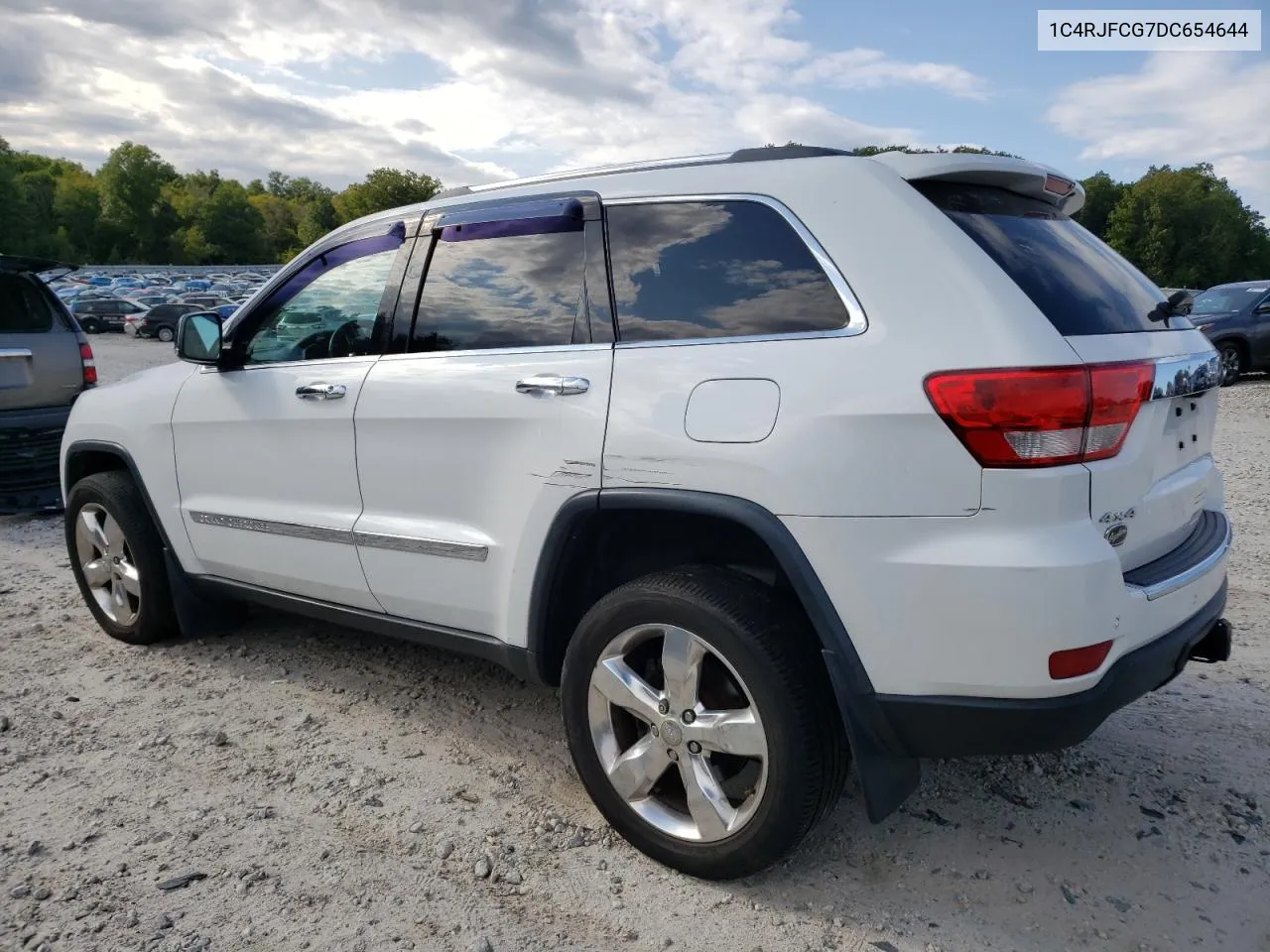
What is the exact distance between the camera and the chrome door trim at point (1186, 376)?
238 cm

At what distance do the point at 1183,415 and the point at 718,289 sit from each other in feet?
4.12

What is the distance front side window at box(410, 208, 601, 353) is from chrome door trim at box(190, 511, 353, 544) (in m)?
0.73

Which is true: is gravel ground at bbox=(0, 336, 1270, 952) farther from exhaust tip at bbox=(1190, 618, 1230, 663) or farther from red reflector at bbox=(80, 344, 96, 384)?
red reflector at bbox=(80, 344, 96, 384)

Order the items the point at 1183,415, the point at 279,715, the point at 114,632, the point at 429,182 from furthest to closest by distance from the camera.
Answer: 1. the point at 429,182
2. the point at 114,632
3. the point at 279,715
4. the point at 1183,415

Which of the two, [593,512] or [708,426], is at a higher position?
[708,426]

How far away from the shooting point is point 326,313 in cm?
360

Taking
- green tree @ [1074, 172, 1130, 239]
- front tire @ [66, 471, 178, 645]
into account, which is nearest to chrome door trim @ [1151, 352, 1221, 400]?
front tire @ [66, 471, 178, 645]

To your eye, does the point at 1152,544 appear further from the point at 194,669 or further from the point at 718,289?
the point at 194,669

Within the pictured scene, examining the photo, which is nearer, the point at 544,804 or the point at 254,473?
the point at 544,804

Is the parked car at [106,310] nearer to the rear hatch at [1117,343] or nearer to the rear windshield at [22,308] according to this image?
the rear windshield at [22,308]

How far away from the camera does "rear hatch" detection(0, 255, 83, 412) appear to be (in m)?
6.91

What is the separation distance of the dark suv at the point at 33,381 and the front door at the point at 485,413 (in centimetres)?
494

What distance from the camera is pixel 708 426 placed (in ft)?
8.03

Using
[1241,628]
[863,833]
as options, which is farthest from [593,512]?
[1241,628]
